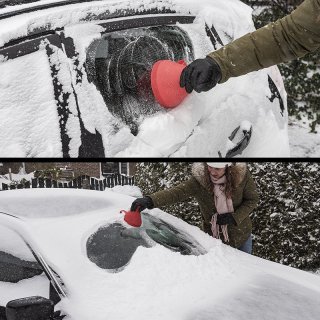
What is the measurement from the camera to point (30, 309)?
54.6 inches

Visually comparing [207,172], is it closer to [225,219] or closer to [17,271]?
[225,219]

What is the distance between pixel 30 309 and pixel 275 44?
787 mm

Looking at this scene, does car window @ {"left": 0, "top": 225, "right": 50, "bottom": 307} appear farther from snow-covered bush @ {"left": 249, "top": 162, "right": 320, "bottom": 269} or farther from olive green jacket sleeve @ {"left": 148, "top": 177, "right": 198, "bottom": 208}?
snow-covered bush @ {"left": 249, "top": 162, "right": 320, "bottom": 269}

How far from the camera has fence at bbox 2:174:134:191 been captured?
5.18 feet

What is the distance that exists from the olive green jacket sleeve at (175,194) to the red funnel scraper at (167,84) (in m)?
0.19

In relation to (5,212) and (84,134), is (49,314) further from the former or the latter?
(84,134)

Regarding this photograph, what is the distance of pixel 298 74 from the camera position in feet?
6.00

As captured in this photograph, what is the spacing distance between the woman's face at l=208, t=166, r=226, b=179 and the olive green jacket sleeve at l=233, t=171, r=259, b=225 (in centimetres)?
6

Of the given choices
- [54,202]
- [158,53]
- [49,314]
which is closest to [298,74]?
[158,53]

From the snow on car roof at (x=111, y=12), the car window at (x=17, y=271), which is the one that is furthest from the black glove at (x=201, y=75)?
the car window at (x=17, y=271)

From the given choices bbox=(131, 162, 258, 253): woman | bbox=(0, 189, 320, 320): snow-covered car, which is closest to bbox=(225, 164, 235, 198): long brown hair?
bbox=(131, 162, 258, 253): woman


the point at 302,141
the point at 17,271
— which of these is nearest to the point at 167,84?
the point at 302,141

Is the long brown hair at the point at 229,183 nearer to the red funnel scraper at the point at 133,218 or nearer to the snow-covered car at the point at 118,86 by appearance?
the snow-covered car at the point at 118,86

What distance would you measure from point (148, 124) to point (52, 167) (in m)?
A: 0.25
